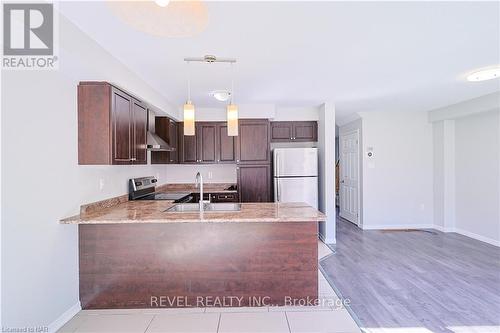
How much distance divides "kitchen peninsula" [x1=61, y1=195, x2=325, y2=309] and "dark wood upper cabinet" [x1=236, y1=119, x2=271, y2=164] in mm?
2411

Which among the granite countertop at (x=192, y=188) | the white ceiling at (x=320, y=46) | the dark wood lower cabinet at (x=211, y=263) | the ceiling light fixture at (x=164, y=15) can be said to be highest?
the white ceiling at (x=320, y=46)

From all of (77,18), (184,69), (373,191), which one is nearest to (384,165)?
(373,191)

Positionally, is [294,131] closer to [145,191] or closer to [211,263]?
[145,191]

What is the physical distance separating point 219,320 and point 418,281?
2.35 metres

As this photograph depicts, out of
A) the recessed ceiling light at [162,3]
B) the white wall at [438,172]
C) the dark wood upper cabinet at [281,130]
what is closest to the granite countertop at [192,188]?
the dark wood upper cabinet at [281,130]

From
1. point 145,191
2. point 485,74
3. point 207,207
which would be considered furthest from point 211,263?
point 485,74

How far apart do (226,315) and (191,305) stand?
0.36 meters

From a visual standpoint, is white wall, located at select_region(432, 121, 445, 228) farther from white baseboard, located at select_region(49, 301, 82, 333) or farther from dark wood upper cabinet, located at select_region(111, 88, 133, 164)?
white baseboard, located at select_region(49, 301, 82, 333)

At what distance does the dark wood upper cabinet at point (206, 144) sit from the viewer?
196 inches

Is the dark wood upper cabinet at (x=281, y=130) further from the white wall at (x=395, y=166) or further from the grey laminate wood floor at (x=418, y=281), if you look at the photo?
the grey laminate wood floor at (x=418, y=281)

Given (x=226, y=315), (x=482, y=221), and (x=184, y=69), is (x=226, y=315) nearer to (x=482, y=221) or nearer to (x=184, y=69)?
(x=184, y=69)

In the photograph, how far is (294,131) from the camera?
5219 mm

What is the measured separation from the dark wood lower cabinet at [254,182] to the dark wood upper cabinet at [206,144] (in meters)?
0.55

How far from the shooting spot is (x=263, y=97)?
4.32m
